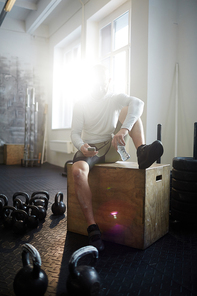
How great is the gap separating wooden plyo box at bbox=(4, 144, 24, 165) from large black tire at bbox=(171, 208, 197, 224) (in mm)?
4901

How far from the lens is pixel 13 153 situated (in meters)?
6.02

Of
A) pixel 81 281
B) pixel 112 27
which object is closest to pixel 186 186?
pixel 81 281

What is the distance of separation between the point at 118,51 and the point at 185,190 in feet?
9.84

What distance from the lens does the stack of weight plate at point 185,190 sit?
1.80 metres

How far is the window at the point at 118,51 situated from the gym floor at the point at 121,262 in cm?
269

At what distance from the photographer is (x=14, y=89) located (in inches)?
247

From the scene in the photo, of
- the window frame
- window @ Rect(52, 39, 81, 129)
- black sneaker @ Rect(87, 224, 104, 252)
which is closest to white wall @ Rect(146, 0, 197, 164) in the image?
the window frame

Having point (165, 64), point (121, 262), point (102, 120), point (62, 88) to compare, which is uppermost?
point (62, 88)

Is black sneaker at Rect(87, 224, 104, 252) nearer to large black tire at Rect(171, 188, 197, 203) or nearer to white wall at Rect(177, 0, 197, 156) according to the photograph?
large black tire at Rect(171, 188, 197, 203)

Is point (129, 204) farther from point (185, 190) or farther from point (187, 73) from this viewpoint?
point (187, 73)

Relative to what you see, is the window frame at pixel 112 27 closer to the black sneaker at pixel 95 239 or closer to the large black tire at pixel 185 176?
the large black tire at pixel 185 176

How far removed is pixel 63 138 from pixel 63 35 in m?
2.39

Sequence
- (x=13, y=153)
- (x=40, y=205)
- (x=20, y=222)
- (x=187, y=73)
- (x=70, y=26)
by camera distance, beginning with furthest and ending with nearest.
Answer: (x=13, y=153)
(x=70, y=26)
(x=187, y=73)
(x=40, y=205)
(x=20, y=222)

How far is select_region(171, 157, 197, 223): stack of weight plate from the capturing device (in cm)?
180
